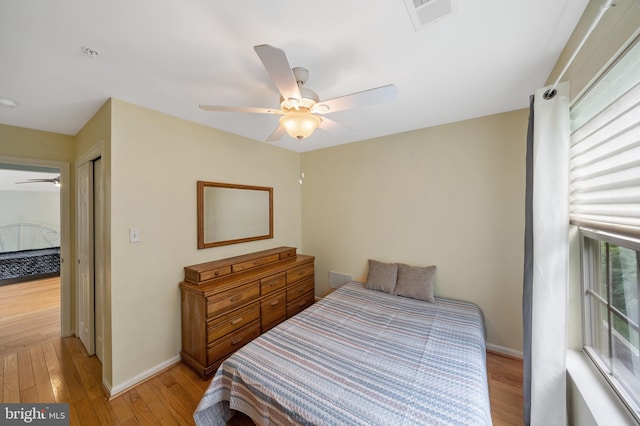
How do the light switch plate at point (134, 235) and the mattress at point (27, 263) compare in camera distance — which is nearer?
the light switch plate at point (134, 235)

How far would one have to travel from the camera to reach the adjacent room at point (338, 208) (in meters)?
1.09

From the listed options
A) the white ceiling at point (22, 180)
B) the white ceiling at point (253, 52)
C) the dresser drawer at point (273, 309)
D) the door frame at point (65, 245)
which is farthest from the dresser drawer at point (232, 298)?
the white ceiling at point (22, 180)

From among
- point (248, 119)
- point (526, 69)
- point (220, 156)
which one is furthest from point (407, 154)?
point (220, 156)

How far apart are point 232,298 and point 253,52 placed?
203cm

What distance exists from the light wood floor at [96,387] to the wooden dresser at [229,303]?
0.79ft

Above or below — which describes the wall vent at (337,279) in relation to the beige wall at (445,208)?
below

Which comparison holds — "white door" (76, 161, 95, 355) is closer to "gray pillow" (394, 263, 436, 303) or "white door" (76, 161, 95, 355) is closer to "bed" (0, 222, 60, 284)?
"gray pillow" (394, 263, 436, 303)

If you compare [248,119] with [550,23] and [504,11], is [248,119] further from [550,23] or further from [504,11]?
[550,23]

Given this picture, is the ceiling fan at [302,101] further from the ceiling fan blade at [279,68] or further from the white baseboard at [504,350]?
the white baseboard at [504,350]

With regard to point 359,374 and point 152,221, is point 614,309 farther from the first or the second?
point 152,221

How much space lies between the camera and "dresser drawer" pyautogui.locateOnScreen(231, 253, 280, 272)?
2.50 metres

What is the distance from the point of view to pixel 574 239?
1.36 metres

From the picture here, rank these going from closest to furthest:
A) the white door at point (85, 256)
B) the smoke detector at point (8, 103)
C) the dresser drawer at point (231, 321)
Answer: the smoke detector at point (8, 103)
the dresser drawer at point (231, 321)
the white door at point (85, 256)

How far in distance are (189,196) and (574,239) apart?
3072 mm
